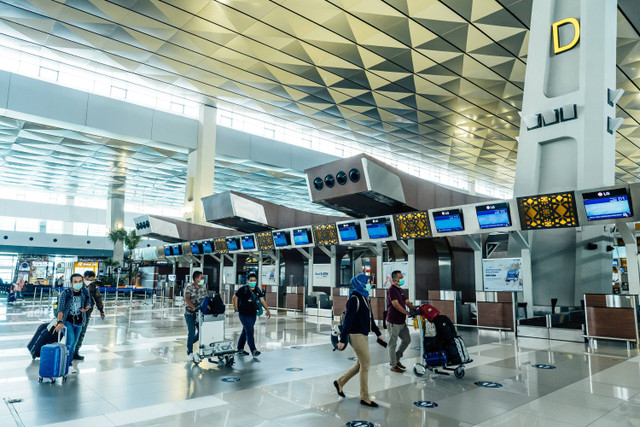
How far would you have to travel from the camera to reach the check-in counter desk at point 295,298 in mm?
19484

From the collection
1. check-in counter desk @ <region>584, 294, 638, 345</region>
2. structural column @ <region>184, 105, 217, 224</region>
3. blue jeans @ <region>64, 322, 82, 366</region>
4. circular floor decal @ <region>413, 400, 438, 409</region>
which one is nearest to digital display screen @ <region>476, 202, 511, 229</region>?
check-in counter desk @ <region>584, 294, 638, 345</region>

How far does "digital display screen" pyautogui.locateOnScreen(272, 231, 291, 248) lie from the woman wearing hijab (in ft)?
43.6

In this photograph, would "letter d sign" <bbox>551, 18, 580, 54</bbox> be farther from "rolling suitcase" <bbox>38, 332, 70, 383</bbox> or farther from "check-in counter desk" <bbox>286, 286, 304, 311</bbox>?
"check-in counter desk" <bbox>286, 286, 304, 311</bbox>

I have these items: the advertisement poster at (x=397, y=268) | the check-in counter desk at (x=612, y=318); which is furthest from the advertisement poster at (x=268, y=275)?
the check-in counter desk at (x=612, y=318)

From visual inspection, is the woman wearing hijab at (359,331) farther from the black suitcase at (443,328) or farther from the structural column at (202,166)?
the structural column at (202,166)

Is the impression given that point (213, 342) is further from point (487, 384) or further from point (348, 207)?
point (348, 207)

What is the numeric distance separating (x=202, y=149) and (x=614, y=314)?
71.8ft

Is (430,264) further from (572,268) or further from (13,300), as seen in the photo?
(13,300)

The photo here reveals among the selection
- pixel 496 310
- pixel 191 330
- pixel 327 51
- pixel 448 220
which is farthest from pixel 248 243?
pixel 191 330

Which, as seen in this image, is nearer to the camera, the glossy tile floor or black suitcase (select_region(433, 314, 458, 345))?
the glossy tile floor

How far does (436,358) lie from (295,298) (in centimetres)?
1347

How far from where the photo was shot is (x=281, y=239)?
19047 millimetres

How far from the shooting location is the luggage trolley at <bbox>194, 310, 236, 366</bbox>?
744cm

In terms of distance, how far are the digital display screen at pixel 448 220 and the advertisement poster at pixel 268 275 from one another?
11603mm
